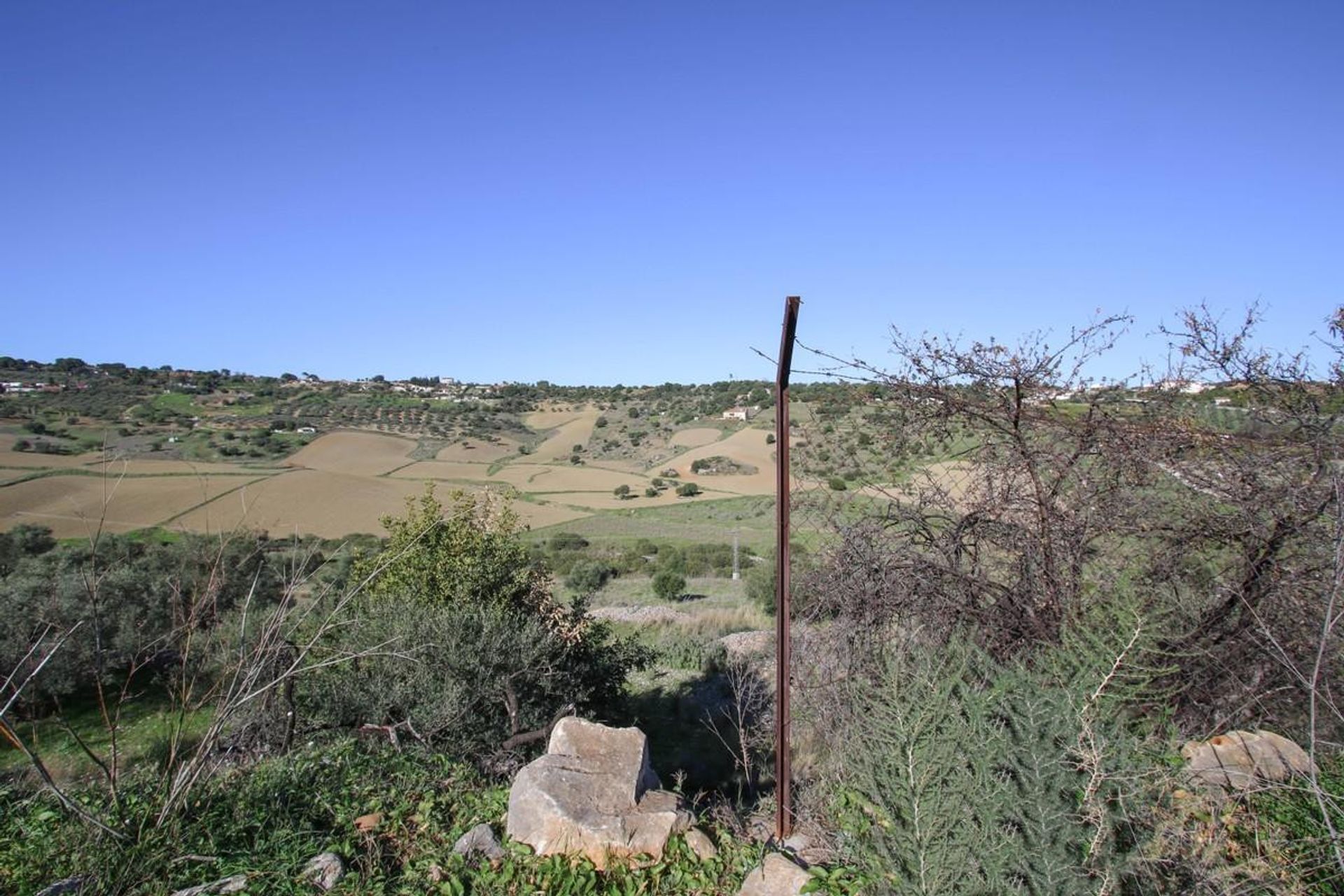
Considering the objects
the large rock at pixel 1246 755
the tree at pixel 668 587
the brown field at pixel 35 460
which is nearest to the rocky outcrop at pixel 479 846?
the large rock at pixel 1246 755

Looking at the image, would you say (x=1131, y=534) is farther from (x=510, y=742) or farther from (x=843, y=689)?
(x=510, y=742)

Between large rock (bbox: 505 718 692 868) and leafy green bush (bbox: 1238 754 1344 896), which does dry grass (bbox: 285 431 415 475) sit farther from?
leafy green bush (bbox: 1238 754 1344 896)

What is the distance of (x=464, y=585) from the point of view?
425 inches

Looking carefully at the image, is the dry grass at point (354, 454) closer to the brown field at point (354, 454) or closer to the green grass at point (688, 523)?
the brown field at point (354, 454)

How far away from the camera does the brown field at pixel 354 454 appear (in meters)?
41.4

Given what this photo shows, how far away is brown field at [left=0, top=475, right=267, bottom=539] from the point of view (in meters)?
25.2

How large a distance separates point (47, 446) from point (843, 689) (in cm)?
3873

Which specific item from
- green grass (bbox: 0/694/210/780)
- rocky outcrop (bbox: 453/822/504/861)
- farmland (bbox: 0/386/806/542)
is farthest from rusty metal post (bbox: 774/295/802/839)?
farmland (bbox: 0/386/806/542)

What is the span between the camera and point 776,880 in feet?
13.0

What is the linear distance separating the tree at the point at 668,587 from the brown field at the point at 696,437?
67.3ft

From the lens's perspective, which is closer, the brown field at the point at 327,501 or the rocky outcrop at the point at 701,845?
the rocky outcrop at the point at 701,845

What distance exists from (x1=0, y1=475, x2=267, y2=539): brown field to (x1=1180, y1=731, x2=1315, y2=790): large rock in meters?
24.7

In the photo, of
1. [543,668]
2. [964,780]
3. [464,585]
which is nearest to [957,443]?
[964,780]

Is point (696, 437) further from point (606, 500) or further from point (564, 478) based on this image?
point (564, 478)
